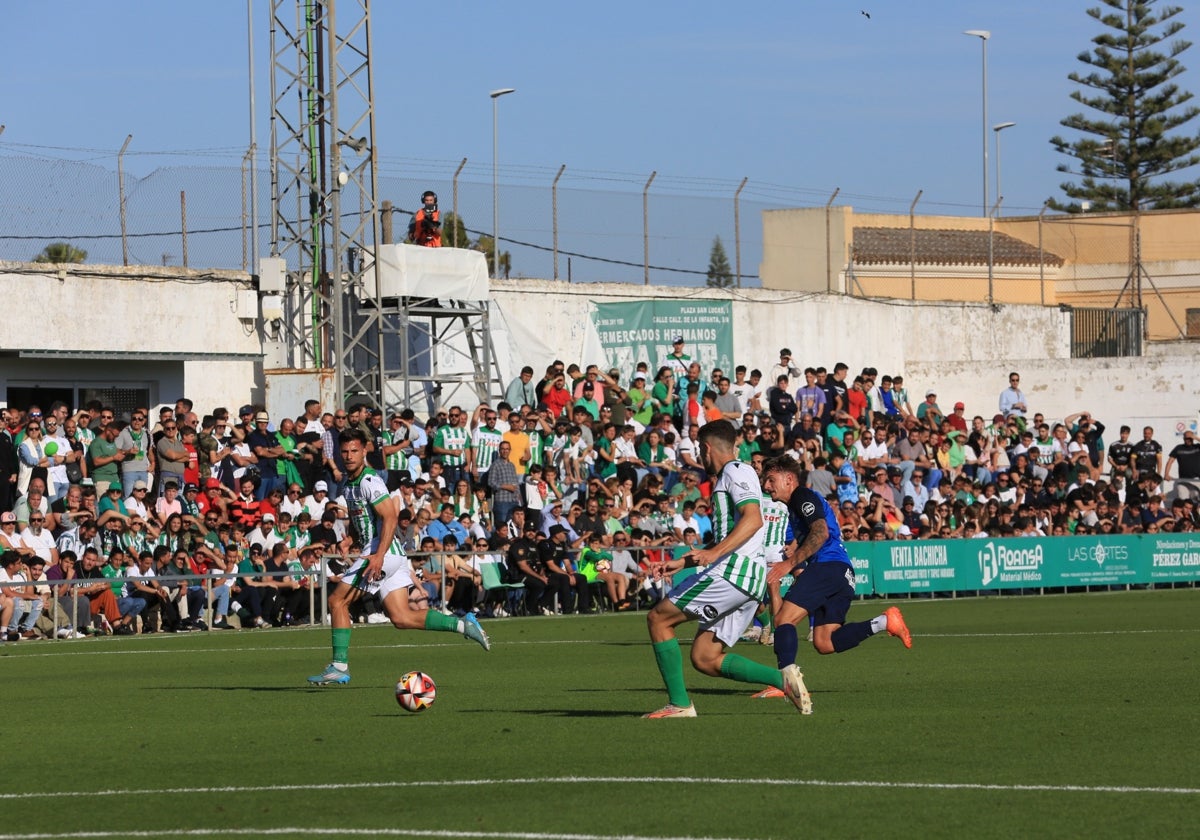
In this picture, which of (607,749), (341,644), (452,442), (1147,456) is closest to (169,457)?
(452,442)

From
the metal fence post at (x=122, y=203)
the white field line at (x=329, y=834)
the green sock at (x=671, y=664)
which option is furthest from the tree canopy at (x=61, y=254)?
the white field line at (x=329, y=834)

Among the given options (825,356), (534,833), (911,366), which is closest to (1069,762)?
(534,833)

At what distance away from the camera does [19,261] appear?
1136 inches

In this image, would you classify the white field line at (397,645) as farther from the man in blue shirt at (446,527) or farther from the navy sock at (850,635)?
the navy sock at (850,635)

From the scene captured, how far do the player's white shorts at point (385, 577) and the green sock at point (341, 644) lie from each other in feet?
1.57

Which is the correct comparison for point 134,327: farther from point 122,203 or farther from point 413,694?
point 413,694

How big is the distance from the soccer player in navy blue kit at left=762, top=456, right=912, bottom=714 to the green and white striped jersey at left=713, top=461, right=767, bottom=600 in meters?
0.99

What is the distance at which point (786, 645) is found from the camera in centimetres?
1100

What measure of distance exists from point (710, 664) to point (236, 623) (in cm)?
1392

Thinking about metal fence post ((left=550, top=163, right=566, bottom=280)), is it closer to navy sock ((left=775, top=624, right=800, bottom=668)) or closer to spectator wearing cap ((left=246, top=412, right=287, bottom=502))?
spectator wearing cap ((left=246, top=412, right=287, bottom=502))

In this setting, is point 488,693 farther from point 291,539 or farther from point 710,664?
point 291,539

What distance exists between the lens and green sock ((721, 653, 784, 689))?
10.7m

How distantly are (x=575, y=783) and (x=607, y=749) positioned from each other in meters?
1.31

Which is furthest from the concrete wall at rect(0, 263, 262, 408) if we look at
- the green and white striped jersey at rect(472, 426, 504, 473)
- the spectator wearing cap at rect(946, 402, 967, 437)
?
the spectator wearing cap at rect(946, 402, 967, 437)
